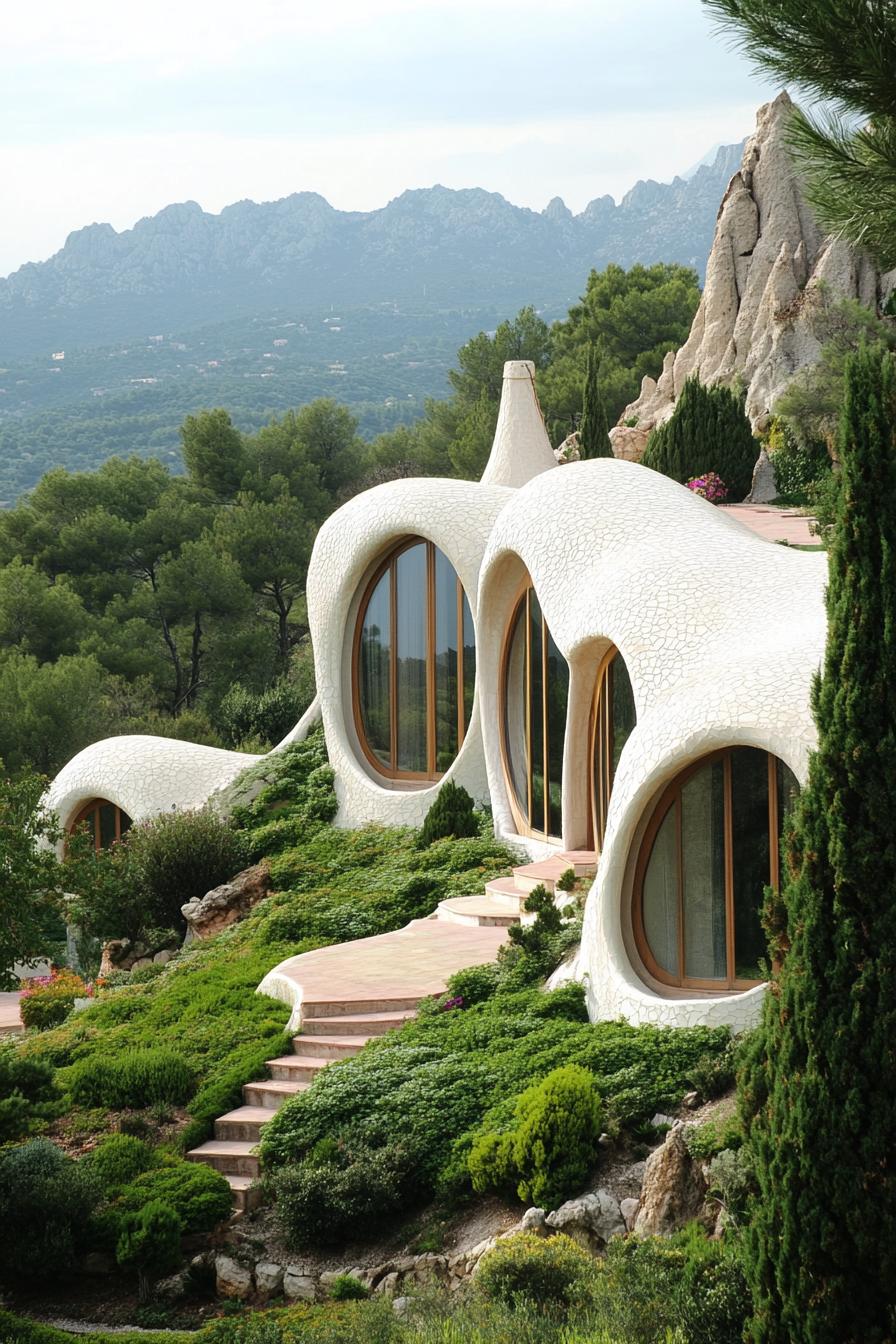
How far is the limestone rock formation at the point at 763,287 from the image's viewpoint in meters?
35.1

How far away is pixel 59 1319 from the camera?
11.1 meters

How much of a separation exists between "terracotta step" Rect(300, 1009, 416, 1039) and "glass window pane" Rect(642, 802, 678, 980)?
243cm

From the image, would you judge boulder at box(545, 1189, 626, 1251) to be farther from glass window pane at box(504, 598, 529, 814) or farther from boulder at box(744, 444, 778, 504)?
boulder at box(744, 444, 778, 504)

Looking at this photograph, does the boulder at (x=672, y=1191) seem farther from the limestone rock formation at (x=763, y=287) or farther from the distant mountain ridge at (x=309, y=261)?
the distant mountain ridge at (x=309, y=261)

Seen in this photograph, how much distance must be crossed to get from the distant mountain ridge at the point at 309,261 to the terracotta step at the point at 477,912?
391 feet

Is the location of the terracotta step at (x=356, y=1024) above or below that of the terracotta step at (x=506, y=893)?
below

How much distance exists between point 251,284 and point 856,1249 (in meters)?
163

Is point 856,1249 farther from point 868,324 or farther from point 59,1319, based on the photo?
point 868,324

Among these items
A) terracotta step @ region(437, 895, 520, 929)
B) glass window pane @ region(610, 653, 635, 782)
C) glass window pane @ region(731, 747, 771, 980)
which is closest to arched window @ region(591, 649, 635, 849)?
glass window pane @ region(610, 653, 635, 782)

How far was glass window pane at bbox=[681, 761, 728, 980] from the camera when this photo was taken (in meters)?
13.0

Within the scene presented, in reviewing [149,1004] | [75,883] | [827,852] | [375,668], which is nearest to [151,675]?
[375,668]

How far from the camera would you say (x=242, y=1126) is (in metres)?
13.0

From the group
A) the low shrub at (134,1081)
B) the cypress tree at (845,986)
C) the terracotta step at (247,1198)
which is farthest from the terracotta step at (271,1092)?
the cypress tree at (845,986)

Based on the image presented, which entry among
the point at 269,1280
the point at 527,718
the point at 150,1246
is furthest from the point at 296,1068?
the point at 527,718
